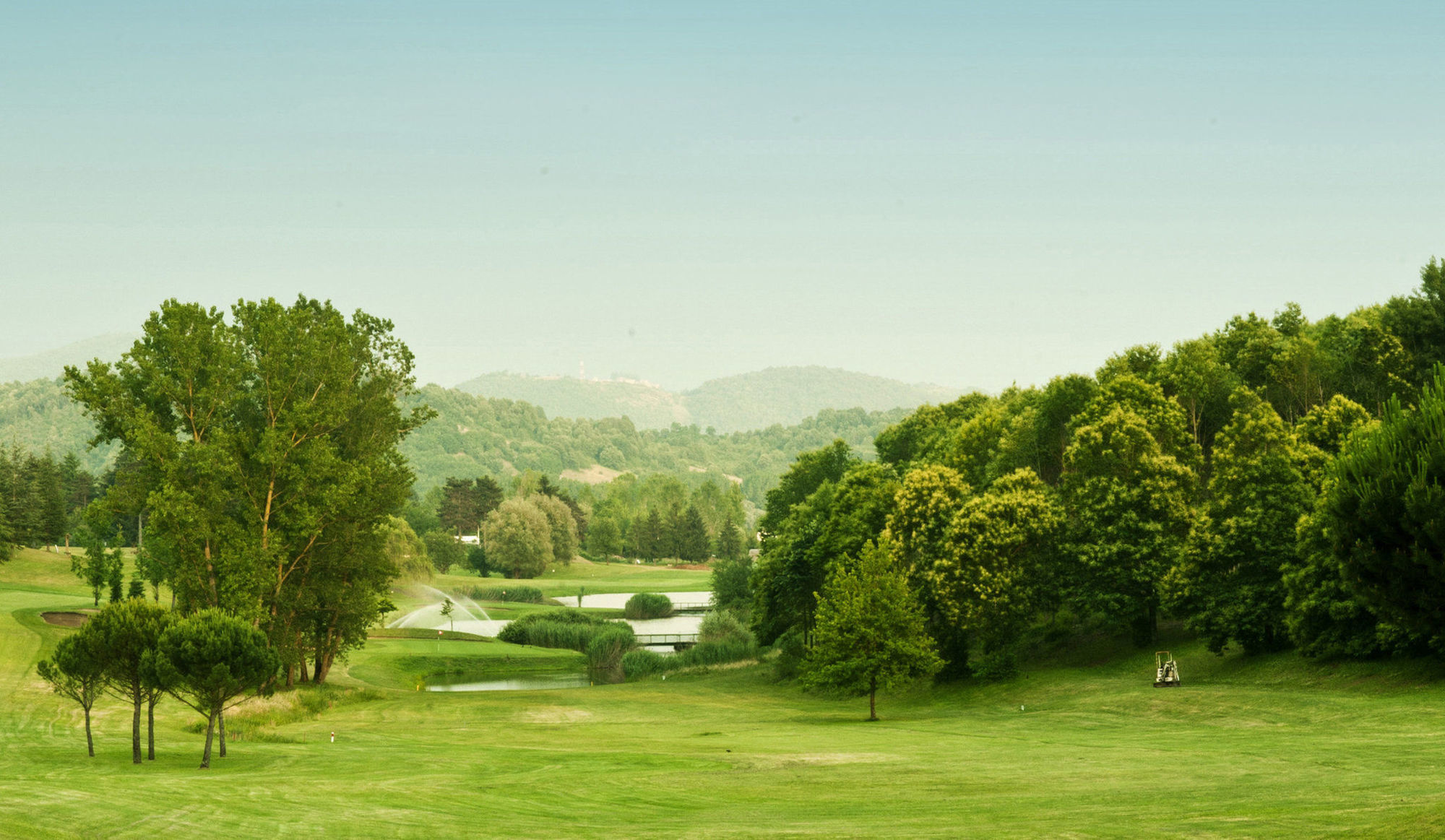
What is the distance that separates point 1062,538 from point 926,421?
4507 centimetres

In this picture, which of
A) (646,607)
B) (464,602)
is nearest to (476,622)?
(464,602)

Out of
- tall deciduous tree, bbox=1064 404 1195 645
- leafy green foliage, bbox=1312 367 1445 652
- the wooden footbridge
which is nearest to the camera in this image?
leafy green foliage, bbox=1312 367 1445 652

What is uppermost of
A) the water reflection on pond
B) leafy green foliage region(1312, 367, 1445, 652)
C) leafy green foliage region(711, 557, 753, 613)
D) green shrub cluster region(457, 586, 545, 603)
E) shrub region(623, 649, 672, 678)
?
leafy green foliage region(1312, 367, 1445, 652)

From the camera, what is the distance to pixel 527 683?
85375mm

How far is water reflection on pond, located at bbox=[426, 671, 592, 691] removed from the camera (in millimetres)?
81562

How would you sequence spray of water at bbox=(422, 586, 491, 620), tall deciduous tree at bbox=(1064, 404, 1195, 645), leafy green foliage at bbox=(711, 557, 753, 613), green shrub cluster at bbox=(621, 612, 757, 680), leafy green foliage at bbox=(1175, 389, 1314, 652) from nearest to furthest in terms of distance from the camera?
leafy green foliage at bbox=(1175, 389, 1314, 652) < tall deciduous tree at bbox=(1064, 404, 1195, 645) < green shrub cluster at bbox=(621, 612, 757, 680) < leafy green foliage at bbox=(711, 557, 753, 613) < spray of water at bbox=(422, 586, 491, 620)

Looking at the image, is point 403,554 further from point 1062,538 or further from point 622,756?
point 622,756

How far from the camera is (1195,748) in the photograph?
36156 mm

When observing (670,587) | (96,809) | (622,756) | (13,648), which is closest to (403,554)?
(13,648)

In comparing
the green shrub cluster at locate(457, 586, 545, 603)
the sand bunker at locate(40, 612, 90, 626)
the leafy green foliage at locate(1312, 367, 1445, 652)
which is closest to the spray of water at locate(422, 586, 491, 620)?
the green shrub cluster at locate(457, 586, 545, 603)

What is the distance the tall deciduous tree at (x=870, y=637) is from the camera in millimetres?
55250

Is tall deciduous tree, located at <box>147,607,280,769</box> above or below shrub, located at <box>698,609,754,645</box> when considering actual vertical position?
above

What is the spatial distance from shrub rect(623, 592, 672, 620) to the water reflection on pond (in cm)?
4586

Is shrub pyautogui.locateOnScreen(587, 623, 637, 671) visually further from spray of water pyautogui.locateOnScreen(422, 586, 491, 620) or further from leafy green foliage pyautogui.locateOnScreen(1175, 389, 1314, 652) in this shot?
leafy green foliage pyautogui.locateOnScreen(1175, 389, 1314, 652)
